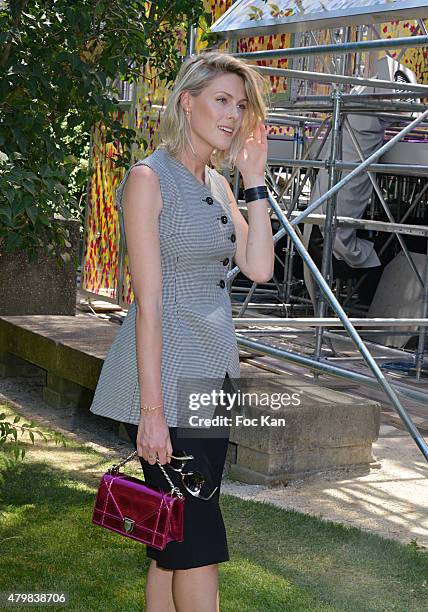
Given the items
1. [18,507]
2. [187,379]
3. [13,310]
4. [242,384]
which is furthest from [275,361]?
[187,379]

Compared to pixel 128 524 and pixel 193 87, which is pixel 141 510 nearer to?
pixel 128 524

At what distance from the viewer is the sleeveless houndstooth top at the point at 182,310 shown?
9.96ft

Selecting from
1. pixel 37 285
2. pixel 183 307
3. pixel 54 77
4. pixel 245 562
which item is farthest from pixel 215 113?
pixel 37 285

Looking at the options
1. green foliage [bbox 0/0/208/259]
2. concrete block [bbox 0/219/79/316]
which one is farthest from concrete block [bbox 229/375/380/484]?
concrete block [bbox 0/219/79/316]

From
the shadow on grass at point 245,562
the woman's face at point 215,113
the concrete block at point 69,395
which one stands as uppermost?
the woman's face at point 215,113

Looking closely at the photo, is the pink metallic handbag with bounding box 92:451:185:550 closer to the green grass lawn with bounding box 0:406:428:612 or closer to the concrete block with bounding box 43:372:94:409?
the green grass lawn with bounding box 0:406:428:612

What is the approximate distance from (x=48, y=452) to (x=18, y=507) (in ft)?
3.58

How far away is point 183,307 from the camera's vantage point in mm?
3049

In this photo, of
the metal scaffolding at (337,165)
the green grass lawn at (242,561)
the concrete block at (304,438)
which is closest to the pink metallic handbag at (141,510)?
the green grass lawn at (242,561)

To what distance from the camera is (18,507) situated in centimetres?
525

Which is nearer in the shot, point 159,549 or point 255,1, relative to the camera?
point 159,549

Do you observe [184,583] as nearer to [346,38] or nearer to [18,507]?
[18,507]

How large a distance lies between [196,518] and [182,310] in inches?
21.1

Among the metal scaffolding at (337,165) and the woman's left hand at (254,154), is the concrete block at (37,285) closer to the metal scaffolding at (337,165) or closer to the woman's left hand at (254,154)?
the metal scaffolding at (337,165)
